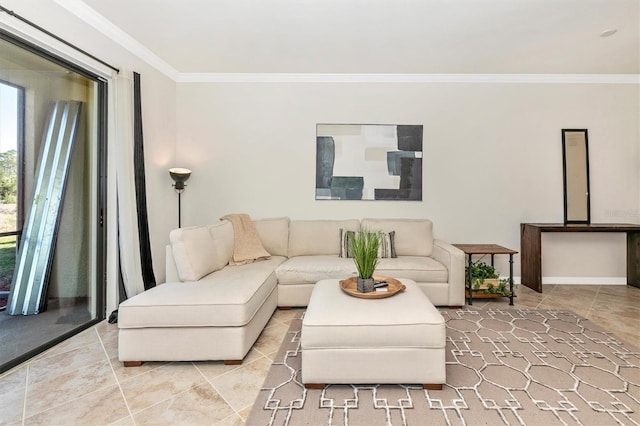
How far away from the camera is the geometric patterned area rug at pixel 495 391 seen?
59.5 inches

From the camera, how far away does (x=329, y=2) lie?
2455 mm

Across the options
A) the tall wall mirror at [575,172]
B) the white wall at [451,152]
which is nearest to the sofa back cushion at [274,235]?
the white wall at [451,152]

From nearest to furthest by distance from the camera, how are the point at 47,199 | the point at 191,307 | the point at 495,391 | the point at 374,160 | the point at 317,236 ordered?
the point at 495,391, the point at 191,307, the point at 47,199, the point at 317,236, the point at 374,160

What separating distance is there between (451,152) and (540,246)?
4.85 feet

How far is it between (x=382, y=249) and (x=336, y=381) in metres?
1.83

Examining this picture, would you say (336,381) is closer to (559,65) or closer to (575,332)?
(575,332)

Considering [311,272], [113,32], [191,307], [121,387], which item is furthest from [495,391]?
[113,32]

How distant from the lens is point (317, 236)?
363 cm

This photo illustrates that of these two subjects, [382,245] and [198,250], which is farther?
[382,245]

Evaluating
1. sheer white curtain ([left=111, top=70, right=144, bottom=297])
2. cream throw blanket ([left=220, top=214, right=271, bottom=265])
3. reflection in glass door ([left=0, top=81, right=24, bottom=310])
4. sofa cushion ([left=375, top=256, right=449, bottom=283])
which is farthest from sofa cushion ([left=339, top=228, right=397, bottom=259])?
reflection in glass door ([left=0, top=81, right=24, bottom=310])

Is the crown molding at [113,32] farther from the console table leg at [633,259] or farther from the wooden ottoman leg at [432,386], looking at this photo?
the console table leg at [633,259]

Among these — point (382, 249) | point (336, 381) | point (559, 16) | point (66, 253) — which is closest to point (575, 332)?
point (382, 249)

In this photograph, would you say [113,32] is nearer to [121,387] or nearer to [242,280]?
[242,280]

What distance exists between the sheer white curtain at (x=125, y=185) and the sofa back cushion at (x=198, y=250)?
67 cm
